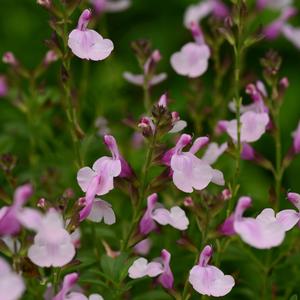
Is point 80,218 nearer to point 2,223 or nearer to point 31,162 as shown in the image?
point 2,223

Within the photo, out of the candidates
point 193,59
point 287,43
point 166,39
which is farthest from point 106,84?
point 287,43

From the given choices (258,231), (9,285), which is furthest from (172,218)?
(9,285)

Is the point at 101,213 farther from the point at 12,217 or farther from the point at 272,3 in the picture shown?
the point at 272,3

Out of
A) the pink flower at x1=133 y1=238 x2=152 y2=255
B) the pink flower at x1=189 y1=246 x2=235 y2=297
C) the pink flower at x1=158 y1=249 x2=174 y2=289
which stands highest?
the pink flower at x1=189 y1=246 x2=235 y2=297

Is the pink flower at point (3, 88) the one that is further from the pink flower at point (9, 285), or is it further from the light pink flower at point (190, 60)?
the pink flower at point (9, 285)

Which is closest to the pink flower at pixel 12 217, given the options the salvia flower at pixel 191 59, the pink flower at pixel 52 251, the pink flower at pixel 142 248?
the pink flower at pixel 52 251

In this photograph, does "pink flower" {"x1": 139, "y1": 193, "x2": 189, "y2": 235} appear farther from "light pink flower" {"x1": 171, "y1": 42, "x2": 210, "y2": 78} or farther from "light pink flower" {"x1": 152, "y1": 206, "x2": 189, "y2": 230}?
"light pink flower" {"x1": 171, "y1": 42, "x2": 210, "y2": 78}

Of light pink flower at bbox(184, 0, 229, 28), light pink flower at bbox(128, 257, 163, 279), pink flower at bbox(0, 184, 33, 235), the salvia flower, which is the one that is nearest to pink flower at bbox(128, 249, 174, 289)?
light pink flower at bbox(128, 257, 163, 279)
